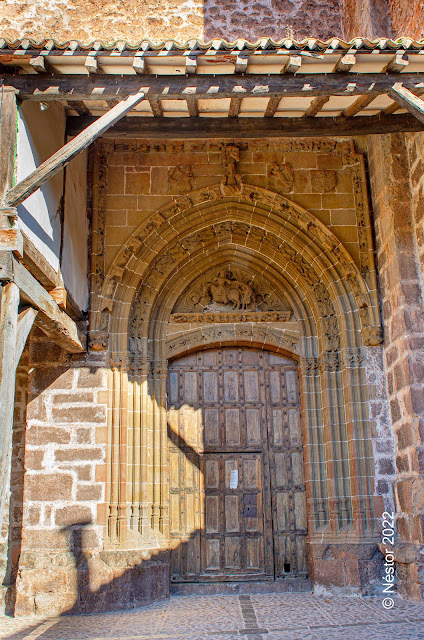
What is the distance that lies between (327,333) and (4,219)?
4.06m

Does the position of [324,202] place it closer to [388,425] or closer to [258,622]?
[388,425]

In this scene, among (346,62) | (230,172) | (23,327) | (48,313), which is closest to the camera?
(23,327)

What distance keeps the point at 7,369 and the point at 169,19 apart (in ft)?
19.5

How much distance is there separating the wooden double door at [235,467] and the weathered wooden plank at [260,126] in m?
2.66

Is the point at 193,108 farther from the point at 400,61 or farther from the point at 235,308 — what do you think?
the point at 235,308

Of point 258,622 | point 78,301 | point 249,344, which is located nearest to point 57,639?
point 258,622

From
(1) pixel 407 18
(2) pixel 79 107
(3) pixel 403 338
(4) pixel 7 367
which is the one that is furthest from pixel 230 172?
(4) pixel 7 367

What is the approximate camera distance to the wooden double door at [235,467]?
22.3ft

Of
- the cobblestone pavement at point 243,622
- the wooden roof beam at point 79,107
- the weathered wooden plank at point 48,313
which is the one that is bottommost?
the cobblestone pavement at point 243,622

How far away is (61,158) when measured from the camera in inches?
189

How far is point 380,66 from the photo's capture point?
16.9 ft

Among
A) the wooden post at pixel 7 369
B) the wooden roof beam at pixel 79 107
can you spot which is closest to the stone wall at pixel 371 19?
the wooden roof beam at pixel 79 107

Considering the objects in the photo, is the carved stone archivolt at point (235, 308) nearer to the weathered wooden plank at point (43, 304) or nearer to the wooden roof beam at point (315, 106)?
A: the weathered wooden plank at point (43, 304)

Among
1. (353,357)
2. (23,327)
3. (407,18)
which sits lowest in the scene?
(23,327)
